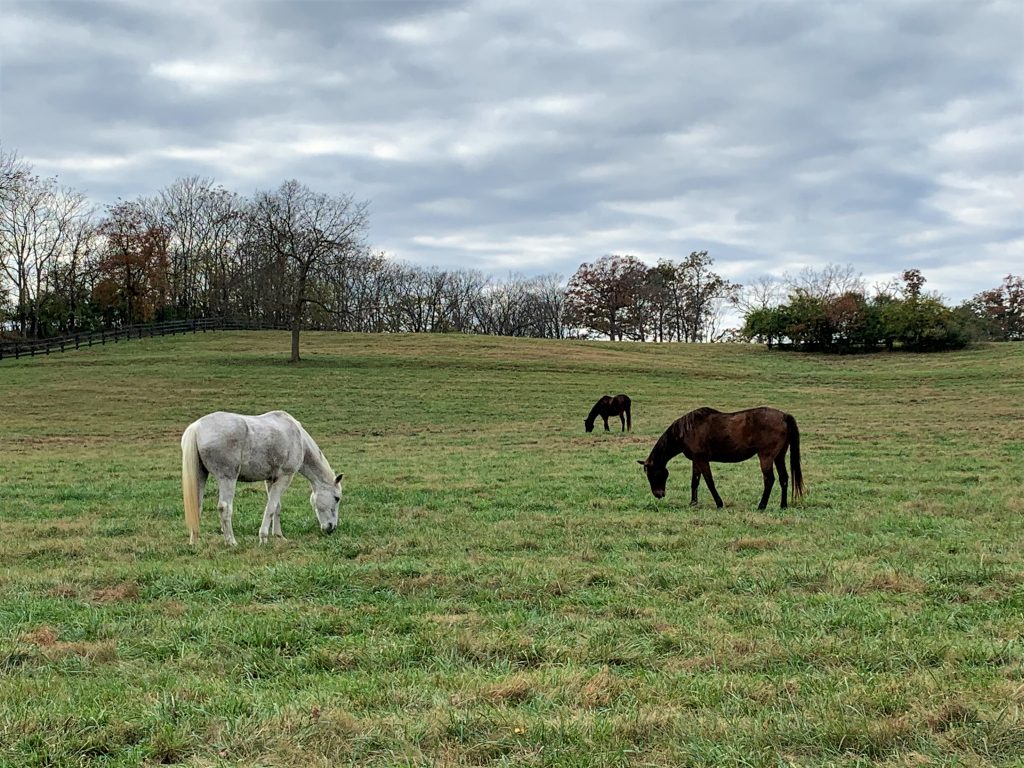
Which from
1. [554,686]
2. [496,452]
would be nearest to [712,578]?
[554,686]

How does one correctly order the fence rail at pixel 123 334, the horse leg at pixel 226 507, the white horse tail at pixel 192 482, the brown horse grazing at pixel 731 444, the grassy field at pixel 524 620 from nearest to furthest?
the grassy field at pixel 524 620 → the white horse tail at pixel 192 482 → the horse leg at pixel 226 507 → the brown horse grazing at pixel 731 444 → the fence rail at pixel 123 334

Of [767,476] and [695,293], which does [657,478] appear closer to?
[767,476]

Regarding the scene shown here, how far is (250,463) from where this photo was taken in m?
9.67

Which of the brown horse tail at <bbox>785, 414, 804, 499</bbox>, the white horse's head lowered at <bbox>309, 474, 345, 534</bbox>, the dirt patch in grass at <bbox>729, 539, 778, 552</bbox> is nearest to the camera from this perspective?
the dirt patch in grass at <bbox>729, 539, 778, 552</bbox>

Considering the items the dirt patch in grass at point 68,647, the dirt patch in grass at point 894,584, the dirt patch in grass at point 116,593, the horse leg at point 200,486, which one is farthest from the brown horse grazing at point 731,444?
the dirt patch in grass at point 68,647

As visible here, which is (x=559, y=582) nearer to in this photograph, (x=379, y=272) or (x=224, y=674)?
(x=224, y=674)

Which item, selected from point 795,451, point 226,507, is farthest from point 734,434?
point 226,507

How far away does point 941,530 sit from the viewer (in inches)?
360

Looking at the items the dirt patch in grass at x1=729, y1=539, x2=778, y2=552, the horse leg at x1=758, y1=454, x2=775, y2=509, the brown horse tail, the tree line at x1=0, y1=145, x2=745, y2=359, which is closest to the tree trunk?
the tree line at x1=0, y1=145, x2=745, y2=359

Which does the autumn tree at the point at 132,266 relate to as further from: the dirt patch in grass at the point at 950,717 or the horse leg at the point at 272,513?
the dirt patch in grass at the point at 950,717

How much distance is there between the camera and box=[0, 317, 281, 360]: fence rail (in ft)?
165

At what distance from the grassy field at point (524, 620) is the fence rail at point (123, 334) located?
40438 millimetres

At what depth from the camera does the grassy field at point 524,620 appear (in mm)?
3607

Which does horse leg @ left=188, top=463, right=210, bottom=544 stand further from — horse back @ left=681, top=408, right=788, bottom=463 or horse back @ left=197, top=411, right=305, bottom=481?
horse back @ left=681, top=408, right=788, bottom=463
